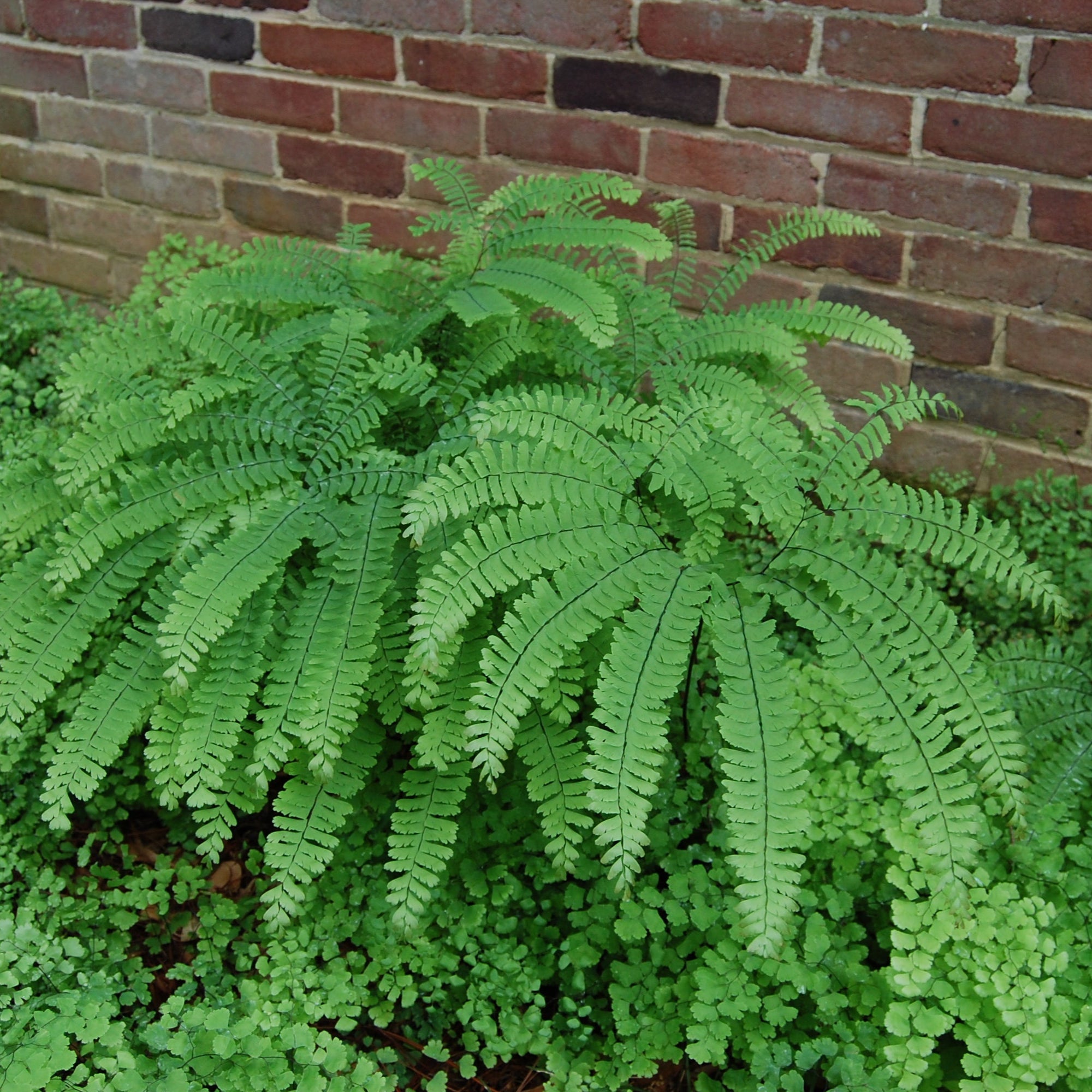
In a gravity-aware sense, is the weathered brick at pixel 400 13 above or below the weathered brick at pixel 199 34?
above

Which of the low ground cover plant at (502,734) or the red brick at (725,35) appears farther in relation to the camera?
the red brick at (725,35)

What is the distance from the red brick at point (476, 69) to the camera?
347cm

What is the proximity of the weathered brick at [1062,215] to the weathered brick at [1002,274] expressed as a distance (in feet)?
0.17

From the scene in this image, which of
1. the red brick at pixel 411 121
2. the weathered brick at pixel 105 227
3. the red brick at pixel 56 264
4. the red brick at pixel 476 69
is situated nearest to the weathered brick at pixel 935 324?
the red brick at pixel 476 69

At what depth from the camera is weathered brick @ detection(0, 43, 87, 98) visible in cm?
421

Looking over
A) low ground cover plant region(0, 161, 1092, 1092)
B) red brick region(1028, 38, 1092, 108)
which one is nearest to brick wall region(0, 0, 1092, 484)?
red brick region(1028, 38, 1092, 108)

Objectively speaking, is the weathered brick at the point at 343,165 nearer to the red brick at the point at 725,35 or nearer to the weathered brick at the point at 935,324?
the red brick at the point at 725,35

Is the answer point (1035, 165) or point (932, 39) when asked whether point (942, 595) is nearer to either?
point (1035, 165)

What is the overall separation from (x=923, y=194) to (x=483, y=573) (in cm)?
197

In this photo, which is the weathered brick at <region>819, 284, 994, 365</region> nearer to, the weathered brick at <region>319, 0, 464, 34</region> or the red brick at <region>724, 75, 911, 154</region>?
the red brick at <region>724, 75, 911, 154</region>

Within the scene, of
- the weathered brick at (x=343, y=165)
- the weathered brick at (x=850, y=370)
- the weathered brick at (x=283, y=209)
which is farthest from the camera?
the weathered brick at (x=283, y=209)

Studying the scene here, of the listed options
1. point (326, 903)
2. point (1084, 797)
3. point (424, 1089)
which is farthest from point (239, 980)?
point (1084, 797)

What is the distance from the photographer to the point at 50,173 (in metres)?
4.46

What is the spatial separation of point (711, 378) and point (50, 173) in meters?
3.27
